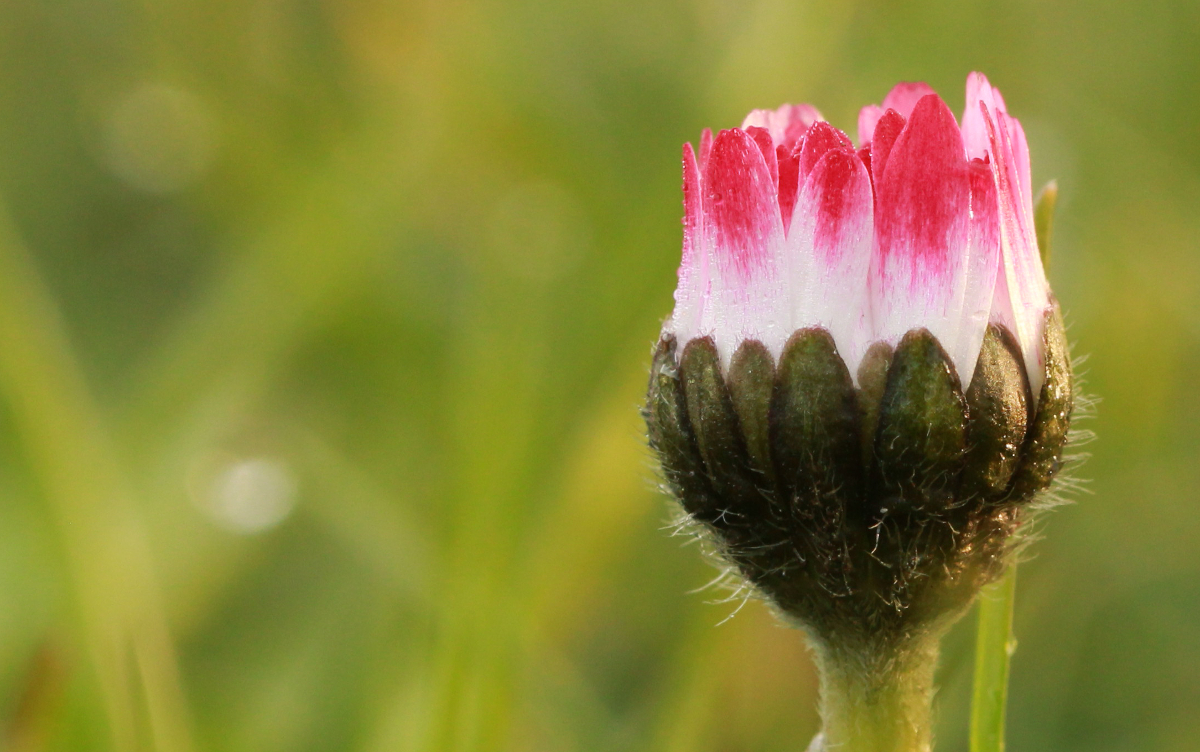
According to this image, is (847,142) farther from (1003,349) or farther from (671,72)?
(671,72)

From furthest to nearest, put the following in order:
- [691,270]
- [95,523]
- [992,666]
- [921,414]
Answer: [95,523] < [992,666] < [691,270] < [921,414]

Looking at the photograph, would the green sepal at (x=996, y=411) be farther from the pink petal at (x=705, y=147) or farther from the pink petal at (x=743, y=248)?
the pink petal at (x=705, y=147)

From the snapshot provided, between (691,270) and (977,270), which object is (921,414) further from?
(691,270)

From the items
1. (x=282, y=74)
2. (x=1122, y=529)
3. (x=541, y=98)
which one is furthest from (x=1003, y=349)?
(x=282, y=74)

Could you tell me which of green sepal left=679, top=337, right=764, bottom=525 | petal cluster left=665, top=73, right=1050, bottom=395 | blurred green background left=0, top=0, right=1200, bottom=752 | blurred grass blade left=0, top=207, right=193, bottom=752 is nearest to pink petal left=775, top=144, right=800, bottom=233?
petal cluster left=665, top=73, right=1050, bottom=395

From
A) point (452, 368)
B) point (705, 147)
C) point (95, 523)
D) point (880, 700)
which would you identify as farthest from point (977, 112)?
point (452, 368)

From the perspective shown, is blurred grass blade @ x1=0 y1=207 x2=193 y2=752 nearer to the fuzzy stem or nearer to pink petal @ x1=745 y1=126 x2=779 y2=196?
the fuzzy stem
